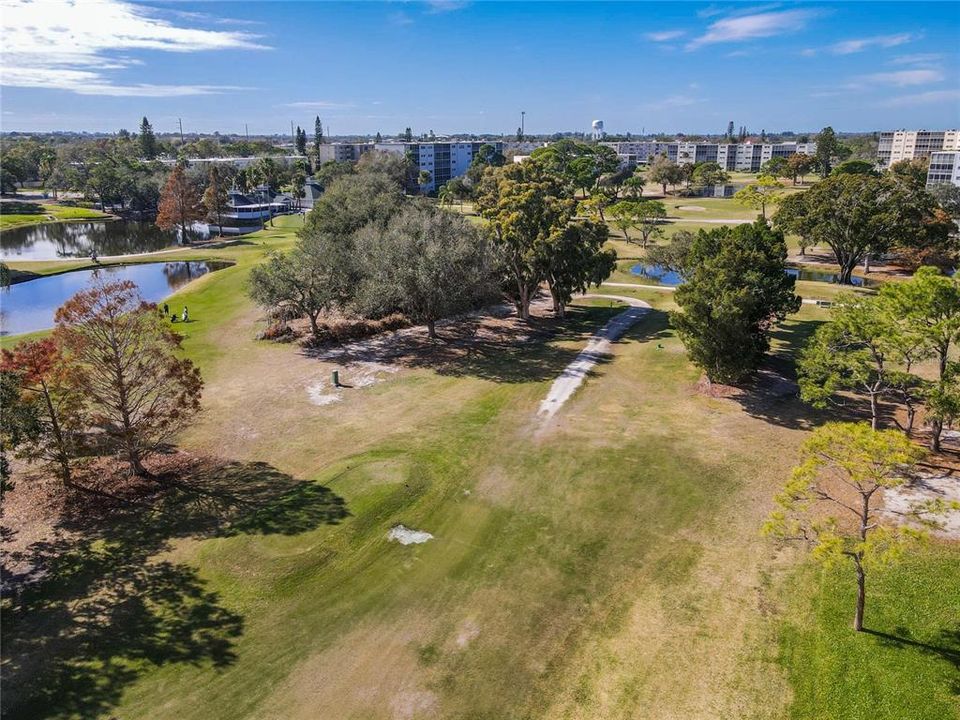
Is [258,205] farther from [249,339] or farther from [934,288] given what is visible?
[934,288]

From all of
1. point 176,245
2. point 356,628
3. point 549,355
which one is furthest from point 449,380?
point 176,245

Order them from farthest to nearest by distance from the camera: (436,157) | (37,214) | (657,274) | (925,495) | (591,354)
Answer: (436,157), (37,214), (657,274), (591,354), (925,495)

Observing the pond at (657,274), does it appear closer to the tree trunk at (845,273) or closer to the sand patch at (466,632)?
the tree trunk at (845,273)

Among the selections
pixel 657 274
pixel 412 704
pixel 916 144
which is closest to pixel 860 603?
pixel 412 704

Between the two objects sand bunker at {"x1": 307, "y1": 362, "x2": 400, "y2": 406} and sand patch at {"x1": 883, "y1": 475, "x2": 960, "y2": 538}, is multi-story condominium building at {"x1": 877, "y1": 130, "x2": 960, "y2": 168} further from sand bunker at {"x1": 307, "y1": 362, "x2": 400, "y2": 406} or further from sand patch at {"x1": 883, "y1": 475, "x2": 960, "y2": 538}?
sand bunker at {"x1": 307, "y1": 362, "x2": 400, "y2": 406}

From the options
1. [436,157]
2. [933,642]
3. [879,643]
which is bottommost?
[879,643]

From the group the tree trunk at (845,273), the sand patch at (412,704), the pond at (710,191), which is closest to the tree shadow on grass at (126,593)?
the sand patch at (412,704)

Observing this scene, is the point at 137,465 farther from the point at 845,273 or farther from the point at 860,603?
the point at 845,273
